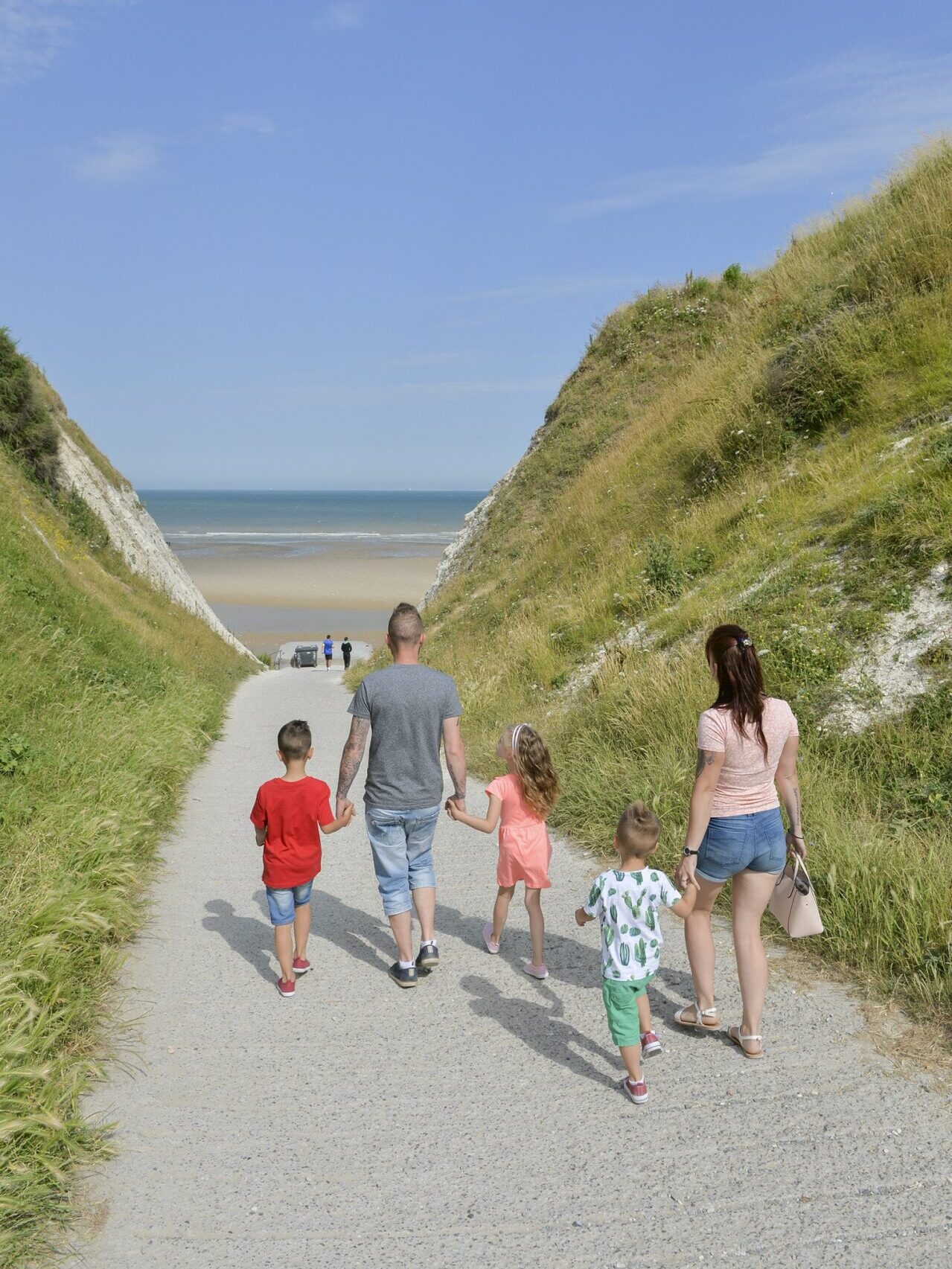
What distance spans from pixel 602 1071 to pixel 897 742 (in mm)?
3771

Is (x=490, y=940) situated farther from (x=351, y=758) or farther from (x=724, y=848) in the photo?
(x=724, y=848)

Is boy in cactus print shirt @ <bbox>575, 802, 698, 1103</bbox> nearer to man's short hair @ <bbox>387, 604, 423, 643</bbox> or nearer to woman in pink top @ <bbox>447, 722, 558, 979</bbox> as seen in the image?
woman in pink top @ <bbox>447, 722, 558, 979</bbox>

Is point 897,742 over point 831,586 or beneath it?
beneath

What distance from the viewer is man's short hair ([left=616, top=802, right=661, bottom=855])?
13.1ft

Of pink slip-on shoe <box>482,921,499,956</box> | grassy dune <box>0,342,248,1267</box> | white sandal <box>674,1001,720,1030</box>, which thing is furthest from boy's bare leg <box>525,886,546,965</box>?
grassy dune <box>0,342,248,1267</box>

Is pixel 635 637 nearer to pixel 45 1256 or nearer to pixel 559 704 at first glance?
pixel 559 704

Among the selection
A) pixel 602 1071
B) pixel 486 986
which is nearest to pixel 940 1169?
pixel 602 1071

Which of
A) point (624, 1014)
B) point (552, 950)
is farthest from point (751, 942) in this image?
point (552, 950)

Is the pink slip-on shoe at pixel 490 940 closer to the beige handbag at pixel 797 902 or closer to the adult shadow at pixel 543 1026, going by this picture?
the adult shadow at pixel 543 1026

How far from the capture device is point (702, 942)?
4422 millimetres

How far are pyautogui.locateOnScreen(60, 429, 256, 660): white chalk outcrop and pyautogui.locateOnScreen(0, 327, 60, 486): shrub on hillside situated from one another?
148cm

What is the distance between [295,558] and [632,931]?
92.2 meters

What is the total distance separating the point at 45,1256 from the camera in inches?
120

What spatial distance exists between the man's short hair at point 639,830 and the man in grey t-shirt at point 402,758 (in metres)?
1.25
